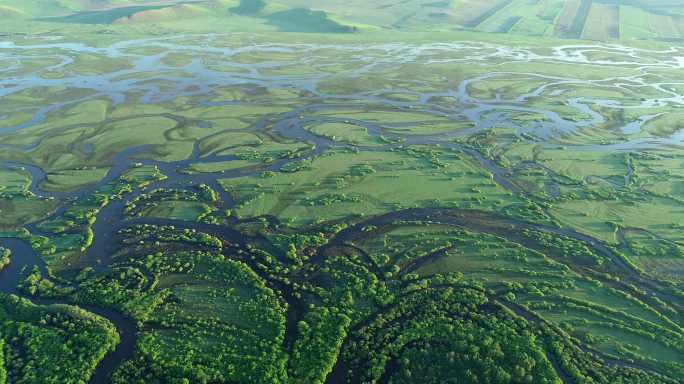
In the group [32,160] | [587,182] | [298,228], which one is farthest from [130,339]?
[587,182]

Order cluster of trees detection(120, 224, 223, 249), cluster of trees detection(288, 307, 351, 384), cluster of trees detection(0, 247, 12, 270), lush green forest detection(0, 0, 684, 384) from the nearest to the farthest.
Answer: cluster of trees detection(288, 307, 351, 384) < lush green forest detection(0, 0, 684, 384) < cluster of trees detection(0, 247, 12, 270) < cluster of trees detection(120, 224, 223, 249)

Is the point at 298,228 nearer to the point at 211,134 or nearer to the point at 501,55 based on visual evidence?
the point at 211,134

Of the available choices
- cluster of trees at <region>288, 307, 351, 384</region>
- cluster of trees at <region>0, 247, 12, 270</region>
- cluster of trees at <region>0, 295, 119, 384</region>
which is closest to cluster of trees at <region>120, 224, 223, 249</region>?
cluster of trees at <region>0, 247, 12, 270</region>

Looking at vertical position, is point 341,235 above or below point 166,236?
above

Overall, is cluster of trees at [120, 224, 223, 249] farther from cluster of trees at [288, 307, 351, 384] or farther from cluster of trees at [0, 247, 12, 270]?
cluster of trees at [288, 307, 351, 384]

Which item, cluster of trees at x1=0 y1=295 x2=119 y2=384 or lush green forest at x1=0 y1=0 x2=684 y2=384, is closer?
cluster of trees at x1=0 y1=295 x2=119 y2=384

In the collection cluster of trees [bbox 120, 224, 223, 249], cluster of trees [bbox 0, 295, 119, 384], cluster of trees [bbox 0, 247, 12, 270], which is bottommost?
cluster of trees [bbox 0, 295, 119, 384]

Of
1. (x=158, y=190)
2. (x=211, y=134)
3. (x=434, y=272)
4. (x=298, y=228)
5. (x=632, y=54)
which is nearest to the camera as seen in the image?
(x=434, y=272)

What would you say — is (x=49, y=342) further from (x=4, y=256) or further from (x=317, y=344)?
(x=317, y=344)

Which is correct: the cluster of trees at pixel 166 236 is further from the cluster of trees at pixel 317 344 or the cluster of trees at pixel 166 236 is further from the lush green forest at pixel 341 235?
the cluster of trees at pixel 317 344

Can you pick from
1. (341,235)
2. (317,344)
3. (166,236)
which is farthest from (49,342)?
(341,235)

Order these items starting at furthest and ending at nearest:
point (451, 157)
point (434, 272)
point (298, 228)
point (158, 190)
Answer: point (451, 157), point (158, 190), point (298, 228), point (434, 272)
